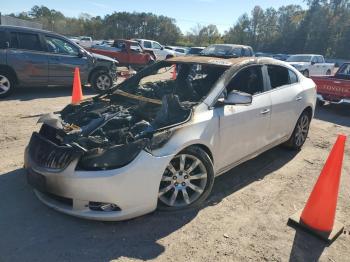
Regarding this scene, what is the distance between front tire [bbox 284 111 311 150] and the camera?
228 inches

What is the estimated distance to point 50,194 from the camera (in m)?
3.46

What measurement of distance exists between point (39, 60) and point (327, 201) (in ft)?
27.6

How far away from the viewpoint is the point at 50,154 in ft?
11.1

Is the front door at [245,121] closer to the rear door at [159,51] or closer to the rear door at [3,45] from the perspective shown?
the rear door at [3,45]

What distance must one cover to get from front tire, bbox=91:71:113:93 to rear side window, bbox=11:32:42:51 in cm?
193

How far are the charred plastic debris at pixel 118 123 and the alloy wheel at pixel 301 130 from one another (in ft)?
7.00

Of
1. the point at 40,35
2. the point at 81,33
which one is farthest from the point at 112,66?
the point at 81,33

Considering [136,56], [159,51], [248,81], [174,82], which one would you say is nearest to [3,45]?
[174,82]

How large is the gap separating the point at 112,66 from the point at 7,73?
335 centimetres

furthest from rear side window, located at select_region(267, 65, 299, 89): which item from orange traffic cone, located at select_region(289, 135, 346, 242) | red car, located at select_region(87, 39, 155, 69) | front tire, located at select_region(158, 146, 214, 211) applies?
red car, located at select_region(87, 39, 155, 69)

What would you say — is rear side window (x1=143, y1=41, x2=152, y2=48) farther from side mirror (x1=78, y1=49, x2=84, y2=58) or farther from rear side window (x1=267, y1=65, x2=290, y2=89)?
rear side window (x1=267, y1=65, x2=290, y2=89)

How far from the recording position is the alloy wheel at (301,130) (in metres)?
5.84

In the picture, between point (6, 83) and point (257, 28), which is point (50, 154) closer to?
point (6, 83)

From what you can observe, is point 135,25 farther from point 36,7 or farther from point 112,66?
point 112,66
